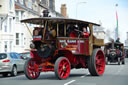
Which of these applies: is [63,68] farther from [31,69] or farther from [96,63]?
[96,63]

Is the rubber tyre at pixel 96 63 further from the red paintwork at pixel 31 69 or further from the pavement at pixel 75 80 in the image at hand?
the red paintwork at pixel 31 69

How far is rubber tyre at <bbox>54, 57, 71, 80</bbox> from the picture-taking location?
1588 cm

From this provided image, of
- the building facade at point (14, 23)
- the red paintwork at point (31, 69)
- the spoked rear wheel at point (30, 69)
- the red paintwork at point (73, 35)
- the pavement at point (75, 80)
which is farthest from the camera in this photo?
the building facade at point (14, 23)

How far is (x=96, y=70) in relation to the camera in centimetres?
1842

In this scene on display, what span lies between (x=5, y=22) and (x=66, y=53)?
28.6 metres

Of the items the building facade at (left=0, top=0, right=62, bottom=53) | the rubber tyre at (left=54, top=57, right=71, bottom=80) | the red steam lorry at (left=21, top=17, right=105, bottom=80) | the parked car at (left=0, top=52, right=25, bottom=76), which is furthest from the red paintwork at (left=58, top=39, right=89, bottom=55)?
the building facade at (left=0, top=0, right=62, bottom=53)

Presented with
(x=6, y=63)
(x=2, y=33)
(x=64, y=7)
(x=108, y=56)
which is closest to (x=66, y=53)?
(x=6, y=63)

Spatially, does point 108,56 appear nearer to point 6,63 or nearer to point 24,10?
point 24,10

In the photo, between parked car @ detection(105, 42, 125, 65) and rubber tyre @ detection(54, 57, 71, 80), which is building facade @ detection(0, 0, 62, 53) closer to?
parked car @ detection(105, 42, 125, 65)

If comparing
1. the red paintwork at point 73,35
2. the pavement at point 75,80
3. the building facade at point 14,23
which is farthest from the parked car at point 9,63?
the building facade at point 14,23

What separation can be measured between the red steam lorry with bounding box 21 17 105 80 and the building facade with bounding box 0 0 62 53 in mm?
25173

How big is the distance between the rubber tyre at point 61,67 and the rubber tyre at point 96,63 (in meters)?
1.88

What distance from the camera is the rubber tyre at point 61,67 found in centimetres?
1588

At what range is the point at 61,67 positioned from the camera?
16.4 metres
